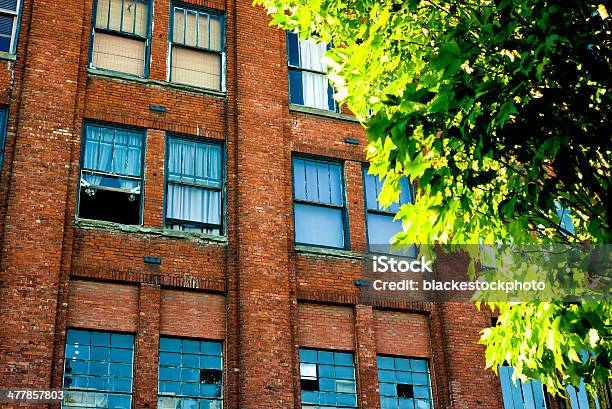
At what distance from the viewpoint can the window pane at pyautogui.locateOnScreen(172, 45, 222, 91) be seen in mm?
17094

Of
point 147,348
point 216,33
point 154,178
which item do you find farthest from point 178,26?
point 147,348

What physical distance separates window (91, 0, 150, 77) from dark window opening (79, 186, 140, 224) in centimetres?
293

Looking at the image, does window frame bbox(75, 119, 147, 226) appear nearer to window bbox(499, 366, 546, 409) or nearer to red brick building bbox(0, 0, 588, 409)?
red brick building bbox(0, 0, 588, 409)

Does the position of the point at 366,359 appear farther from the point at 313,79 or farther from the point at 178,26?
the point at 178,26

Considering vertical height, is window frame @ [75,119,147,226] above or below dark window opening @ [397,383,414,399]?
above

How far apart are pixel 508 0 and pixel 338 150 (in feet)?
34.4

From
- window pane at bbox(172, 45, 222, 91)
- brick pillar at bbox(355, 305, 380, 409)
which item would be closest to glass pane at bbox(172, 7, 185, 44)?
window pane at bbox(172, 45, 222, 91)

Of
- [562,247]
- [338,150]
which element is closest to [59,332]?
[338,150]

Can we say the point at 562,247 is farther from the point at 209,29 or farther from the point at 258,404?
the point at 209,29

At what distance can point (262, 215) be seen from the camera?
1573cm

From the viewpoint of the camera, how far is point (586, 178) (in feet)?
25.3

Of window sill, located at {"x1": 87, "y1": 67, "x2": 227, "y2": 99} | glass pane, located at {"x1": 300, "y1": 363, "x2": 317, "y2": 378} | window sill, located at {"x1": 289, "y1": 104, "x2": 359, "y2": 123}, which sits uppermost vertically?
window sill, located at {"x1": 87, "y1": 67, "x2": 227, "y2": 99}

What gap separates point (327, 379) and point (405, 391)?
1.73 m

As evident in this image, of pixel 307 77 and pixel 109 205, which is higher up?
pixel 307 77
